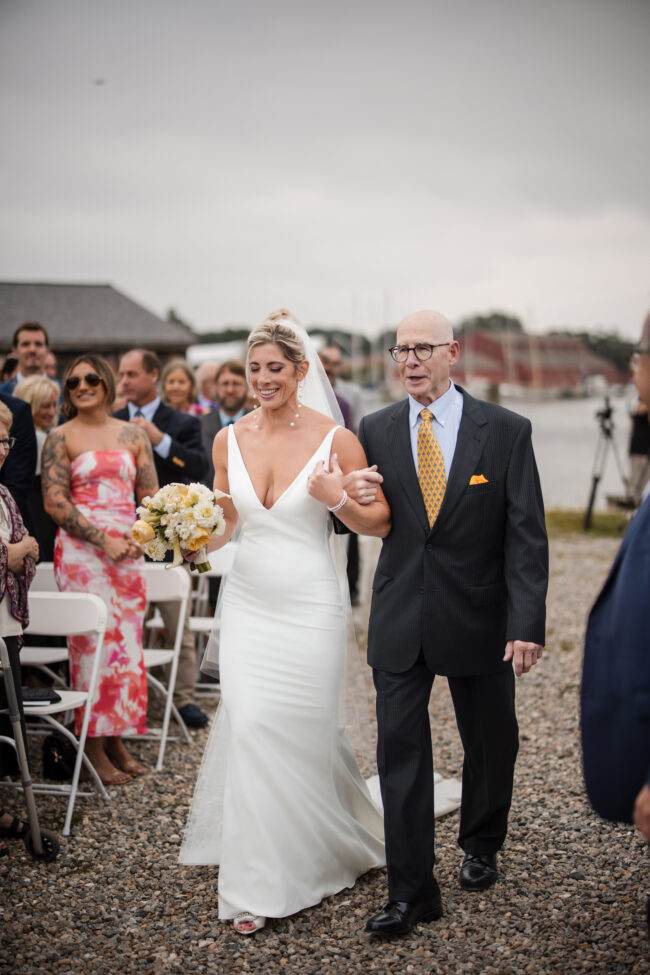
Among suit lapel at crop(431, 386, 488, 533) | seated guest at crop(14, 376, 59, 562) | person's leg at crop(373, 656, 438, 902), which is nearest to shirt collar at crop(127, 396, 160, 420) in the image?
seated guest at crop(14, 376, 59, 562)

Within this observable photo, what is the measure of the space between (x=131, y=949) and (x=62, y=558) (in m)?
2.47

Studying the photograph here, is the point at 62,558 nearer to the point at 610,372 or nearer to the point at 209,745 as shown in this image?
the point at 209,745

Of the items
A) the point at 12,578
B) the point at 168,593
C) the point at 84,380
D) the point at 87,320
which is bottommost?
the point at 168,593

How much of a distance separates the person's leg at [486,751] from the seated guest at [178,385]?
5251 mm

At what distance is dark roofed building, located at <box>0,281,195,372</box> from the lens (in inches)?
662

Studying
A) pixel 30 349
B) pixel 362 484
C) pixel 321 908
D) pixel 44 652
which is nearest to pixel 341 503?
pixel 362 484

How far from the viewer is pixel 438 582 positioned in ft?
11.5

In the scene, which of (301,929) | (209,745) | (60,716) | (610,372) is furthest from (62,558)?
(610,372)

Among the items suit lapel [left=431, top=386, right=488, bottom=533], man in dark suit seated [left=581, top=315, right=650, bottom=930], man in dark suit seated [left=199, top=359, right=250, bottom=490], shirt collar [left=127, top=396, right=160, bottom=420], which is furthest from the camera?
man in dark suit seated [left=199, top=359, right=250, bottom=490]

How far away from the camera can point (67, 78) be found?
1027 cm

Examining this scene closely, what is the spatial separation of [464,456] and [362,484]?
1.46 feet

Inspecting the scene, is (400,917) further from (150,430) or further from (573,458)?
(573,458)

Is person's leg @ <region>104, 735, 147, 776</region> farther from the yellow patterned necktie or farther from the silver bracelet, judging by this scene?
the yellow patterned necktie

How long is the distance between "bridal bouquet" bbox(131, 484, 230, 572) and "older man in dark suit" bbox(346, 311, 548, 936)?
0.69 meters
